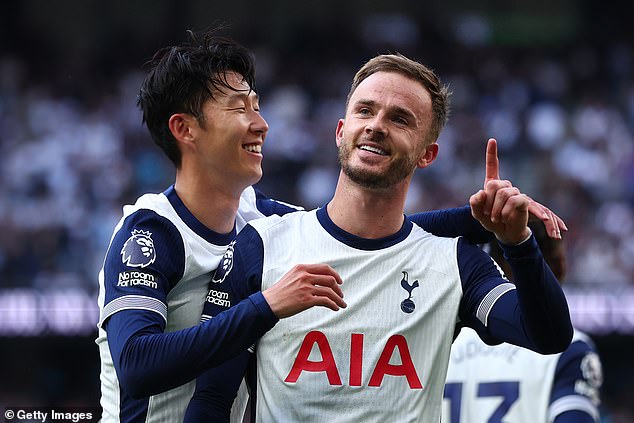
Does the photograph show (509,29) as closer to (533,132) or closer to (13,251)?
(533,132)

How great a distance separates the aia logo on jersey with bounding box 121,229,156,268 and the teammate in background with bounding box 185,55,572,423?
219mm

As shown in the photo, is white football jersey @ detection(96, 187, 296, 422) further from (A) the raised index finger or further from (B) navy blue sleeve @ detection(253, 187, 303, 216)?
(A) the raised index finger

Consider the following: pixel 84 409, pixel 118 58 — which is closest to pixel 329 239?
pixel 84 409

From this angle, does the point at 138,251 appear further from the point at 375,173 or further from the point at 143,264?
the point at 375,173

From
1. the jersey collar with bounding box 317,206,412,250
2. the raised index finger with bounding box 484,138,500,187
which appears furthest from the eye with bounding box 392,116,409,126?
the raised index finger with bounding box 484,138,500,187

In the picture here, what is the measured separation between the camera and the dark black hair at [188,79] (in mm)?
3865

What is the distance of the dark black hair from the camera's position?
3865 mm

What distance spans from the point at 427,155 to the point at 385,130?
264 mm

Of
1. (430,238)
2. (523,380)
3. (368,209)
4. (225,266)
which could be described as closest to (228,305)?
(225,266)

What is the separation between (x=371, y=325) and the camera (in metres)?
3.24

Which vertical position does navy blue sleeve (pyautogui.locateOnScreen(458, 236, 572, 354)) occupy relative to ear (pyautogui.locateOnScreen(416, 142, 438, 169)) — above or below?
below

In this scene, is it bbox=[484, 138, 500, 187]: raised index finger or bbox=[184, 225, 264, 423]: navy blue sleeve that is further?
bbox=[184, 225, 264, 423]: navy blue sleeve

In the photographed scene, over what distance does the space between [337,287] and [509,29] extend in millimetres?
14610

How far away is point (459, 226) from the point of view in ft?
11.6
